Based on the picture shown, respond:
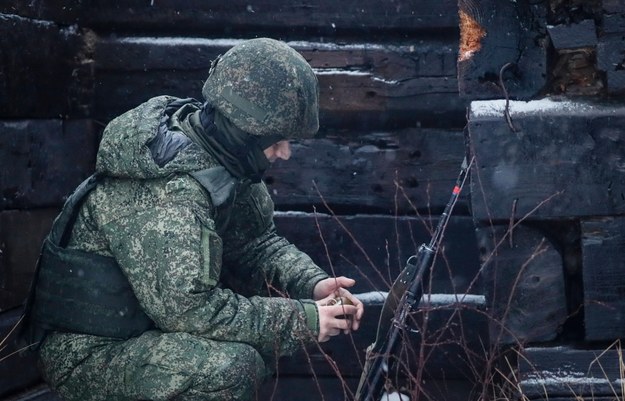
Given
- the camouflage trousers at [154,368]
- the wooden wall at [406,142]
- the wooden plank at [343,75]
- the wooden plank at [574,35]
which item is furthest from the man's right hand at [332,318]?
the wooden plank at [343,75]

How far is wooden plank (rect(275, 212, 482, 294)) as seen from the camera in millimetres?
4883

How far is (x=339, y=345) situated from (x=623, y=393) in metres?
1.77

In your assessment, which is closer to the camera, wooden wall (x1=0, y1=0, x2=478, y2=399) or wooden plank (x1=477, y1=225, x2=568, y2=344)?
wooden plank (x1=477, y1=225, x2=568, y2=344)

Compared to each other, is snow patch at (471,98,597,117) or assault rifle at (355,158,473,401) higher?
snow patch at (471,98,597,117)

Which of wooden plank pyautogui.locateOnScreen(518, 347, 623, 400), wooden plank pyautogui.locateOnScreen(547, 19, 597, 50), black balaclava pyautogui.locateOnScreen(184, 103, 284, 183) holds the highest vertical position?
wooden plank pyautogui.locateOnScreen(547, 19, 597, 50)

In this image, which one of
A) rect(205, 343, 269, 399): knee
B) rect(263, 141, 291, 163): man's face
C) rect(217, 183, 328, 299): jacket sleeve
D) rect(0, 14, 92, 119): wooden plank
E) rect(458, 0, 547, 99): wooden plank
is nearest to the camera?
rect(205, 343, 269, 399): knee

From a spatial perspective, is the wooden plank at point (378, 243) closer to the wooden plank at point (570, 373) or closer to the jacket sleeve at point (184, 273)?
the wooden plank at point (570, 373)

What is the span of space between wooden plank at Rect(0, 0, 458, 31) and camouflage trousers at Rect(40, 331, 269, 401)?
1.97 m

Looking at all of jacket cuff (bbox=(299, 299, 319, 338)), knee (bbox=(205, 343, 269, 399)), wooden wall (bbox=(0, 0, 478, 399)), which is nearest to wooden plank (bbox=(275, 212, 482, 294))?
wooden wall (bbox=(0, 0, 478, 399))

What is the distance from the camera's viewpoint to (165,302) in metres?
3.29

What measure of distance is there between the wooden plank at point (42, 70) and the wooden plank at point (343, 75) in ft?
0.37

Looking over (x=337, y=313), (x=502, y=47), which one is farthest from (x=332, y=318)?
(x=502, y=47)

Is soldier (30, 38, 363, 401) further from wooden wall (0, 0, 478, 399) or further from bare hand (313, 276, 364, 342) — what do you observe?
wooden wall (0, 0, 478, 399)

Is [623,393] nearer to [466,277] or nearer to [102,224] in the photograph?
[466,277]
